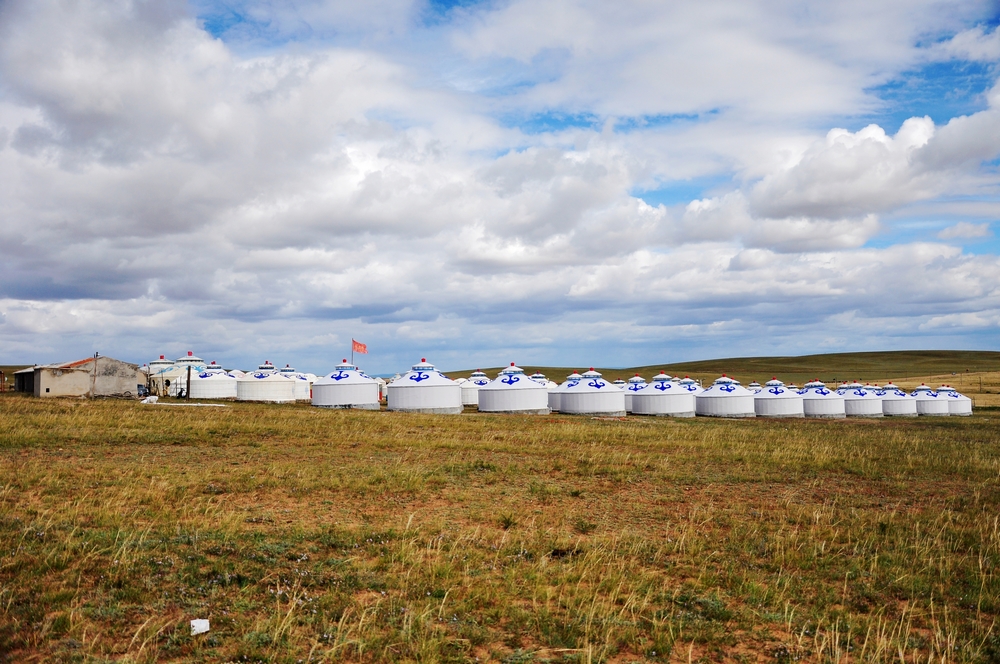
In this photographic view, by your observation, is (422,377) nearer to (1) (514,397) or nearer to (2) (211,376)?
(1) (514,397)

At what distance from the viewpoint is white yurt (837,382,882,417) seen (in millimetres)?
78312

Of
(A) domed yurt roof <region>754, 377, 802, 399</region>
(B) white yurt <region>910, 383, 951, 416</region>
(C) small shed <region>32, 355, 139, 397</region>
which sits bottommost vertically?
(B) white yurt <region>910, 383, 951, 416</region>

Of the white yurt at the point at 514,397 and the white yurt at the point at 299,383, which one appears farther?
the white yurt at the point at 299,383

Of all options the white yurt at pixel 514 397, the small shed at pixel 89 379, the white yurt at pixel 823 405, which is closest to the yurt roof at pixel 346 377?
the white yurt at pixel 514 397

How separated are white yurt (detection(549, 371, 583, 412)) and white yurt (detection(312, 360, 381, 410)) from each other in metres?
17.2

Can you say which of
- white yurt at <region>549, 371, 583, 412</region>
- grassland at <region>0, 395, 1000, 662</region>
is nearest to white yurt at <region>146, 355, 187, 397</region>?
white yurt at <region>549, 371, 583, 412</region>

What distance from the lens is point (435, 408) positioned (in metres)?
59.9

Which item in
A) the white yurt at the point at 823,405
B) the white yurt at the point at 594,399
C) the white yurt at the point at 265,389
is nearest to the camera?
the white yurt at the point at 594,399

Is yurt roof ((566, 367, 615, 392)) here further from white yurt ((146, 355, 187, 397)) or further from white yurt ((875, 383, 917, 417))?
white yurt ((146, 355, 187, 397))

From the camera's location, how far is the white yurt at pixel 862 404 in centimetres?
7831

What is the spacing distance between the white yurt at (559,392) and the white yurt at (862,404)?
32362 millimetres

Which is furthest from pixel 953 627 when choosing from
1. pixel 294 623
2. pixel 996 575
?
pixel 294 623

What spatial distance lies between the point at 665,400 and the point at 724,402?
306 inches

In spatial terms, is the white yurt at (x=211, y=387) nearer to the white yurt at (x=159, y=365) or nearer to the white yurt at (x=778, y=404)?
the white yurt at (x=159, y=365)
